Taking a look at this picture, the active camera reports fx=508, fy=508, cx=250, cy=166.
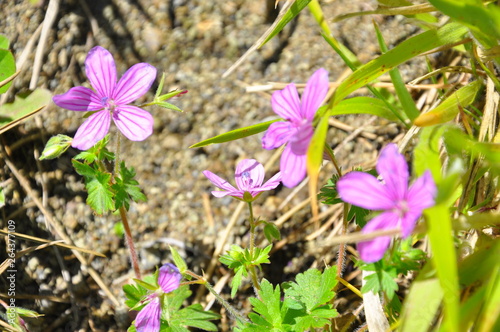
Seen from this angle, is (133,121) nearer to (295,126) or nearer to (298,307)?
(295,126)

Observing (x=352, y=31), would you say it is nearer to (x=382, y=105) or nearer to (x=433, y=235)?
(x=382, y=105)

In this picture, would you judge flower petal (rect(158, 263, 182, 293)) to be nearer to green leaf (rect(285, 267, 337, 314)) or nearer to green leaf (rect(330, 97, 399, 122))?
green leaf (rect(285, 267, 337, 314))

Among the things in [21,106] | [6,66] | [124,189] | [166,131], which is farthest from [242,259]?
[6,66]

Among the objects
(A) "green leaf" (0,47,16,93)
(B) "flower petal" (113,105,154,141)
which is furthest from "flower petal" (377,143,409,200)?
(A) "green leaf" (0,47,16,93)

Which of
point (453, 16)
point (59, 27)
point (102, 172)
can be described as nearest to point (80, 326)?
point (102, 172)

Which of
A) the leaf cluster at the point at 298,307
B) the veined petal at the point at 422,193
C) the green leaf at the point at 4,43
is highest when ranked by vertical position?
the green leaf at the point at 4,43

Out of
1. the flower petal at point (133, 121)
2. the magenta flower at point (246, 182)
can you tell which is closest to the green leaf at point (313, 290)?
the magenta flower at point (246, 182)

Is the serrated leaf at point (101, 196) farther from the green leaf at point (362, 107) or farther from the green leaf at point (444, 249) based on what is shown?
the green leaf at point (444, 249)
